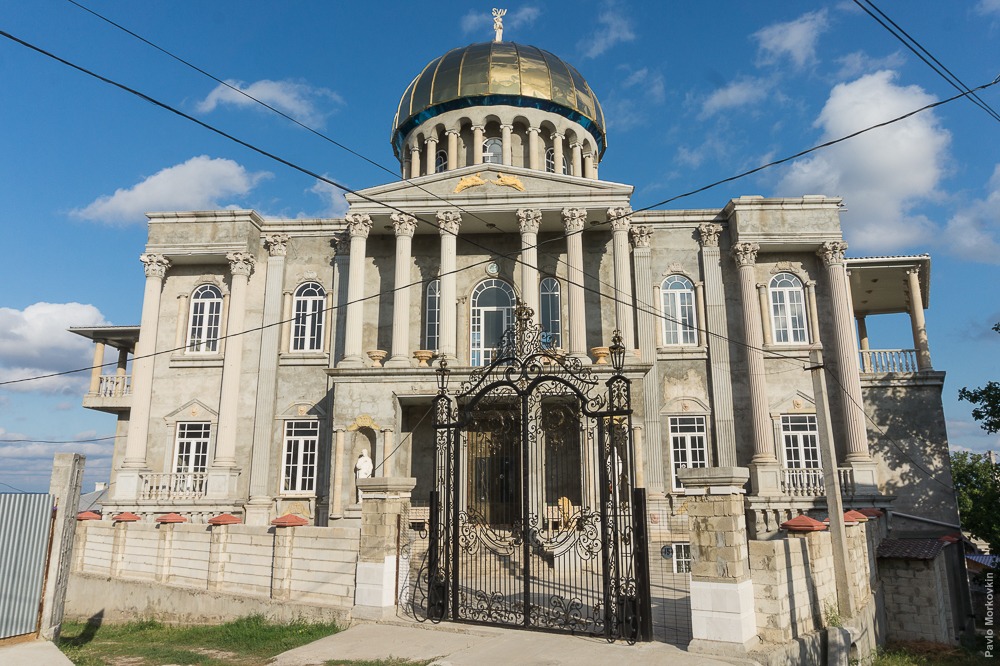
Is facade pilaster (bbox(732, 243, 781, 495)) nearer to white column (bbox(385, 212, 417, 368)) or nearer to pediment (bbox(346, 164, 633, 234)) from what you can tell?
pediment (bbox(346, 164, 633, 234))

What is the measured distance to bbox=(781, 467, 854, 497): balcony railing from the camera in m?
22.0

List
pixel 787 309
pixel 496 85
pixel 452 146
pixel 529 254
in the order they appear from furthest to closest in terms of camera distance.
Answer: pixel 452 146, pixel 496 85, pixel 787 309, pixel 529 254

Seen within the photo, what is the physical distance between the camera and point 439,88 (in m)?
30.3

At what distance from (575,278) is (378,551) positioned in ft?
43.8

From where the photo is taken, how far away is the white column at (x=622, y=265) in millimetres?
23344

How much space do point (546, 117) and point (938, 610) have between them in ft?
72.9

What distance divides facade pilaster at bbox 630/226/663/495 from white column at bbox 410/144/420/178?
10.4 metres

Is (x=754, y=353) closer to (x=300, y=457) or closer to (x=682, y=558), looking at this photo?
(x=682, y=558)

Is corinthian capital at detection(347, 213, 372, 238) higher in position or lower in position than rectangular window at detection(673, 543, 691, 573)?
higher

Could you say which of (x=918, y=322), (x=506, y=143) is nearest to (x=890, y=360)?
(x=918, y=322)

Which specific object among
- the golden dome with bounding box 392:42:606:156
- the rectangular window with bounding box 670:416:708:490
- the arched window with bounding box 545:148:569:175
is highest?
the golden dome with bounding box 392:42:606:156

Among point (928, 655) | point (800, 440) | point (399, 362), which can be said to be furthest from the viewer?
point (800, 440)

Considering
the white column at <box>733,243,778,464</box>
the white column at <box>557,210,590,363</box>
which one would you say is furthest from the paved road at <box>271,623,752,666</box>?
the white column at <box>733,243,778,464</box>

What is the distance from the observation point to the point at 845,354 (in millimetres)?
23750
